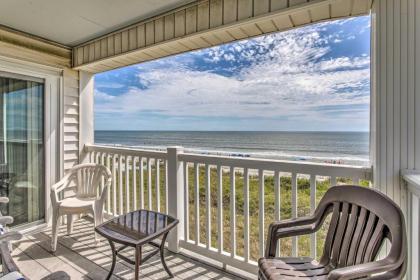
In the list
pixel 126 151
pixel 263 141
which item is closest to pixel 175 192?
pixel 126 151

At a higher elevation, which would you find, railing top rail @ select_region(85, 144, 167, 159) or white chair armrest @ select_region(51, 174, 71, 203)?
railing top rail @ select_region(85, 144, 167, 159)

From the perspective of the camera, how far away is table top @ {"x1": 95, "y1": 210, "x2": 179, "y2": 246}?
5.96 feet

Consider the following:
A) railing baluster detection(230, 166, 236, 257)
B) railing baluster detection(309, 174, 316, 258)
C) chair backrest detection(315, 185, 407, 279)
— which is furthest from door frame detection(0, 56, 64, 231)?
chair backrest detection(315, 185, 407, 279)

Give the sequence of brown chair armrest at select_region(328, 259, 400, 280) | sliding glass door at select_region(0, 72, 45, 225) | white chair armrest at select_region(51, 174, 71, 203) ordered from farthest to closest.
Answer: sliding glass door at select_region(0, 72, 45, 225), white chair armrest at select_region(51, 174, 71, 203), brown chair armrest at select_region(328, 259, 400, 280)

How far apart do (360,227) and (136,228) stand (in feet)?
5.12

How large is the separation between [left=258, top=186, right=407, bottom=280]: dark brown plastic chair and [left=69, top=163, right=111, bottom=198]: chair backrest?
2417 millimetres

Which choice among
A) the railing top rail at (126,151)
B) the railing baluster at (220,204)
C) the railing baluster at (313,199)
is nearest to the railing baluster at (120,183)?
the railing top rail at (126,151)

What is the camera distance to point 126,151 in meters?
3.14

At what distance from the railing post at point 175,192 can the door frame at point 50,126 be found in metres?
1.80

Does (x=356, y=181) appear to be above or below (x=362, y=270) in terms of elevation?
above

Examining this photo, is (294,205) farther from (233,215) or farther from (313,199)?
(233,215)

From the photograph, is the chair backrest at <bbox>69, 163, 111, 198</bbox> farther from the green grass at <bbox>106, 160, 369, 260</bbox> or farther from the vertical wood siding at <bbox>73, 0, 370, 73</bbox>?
the vertical wood siding at <bbox>73, 0, 370, 73</bbox>

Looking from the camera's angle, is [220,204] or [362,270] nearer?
[362,270]

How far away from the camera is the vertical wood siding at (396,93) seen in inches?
60.2
